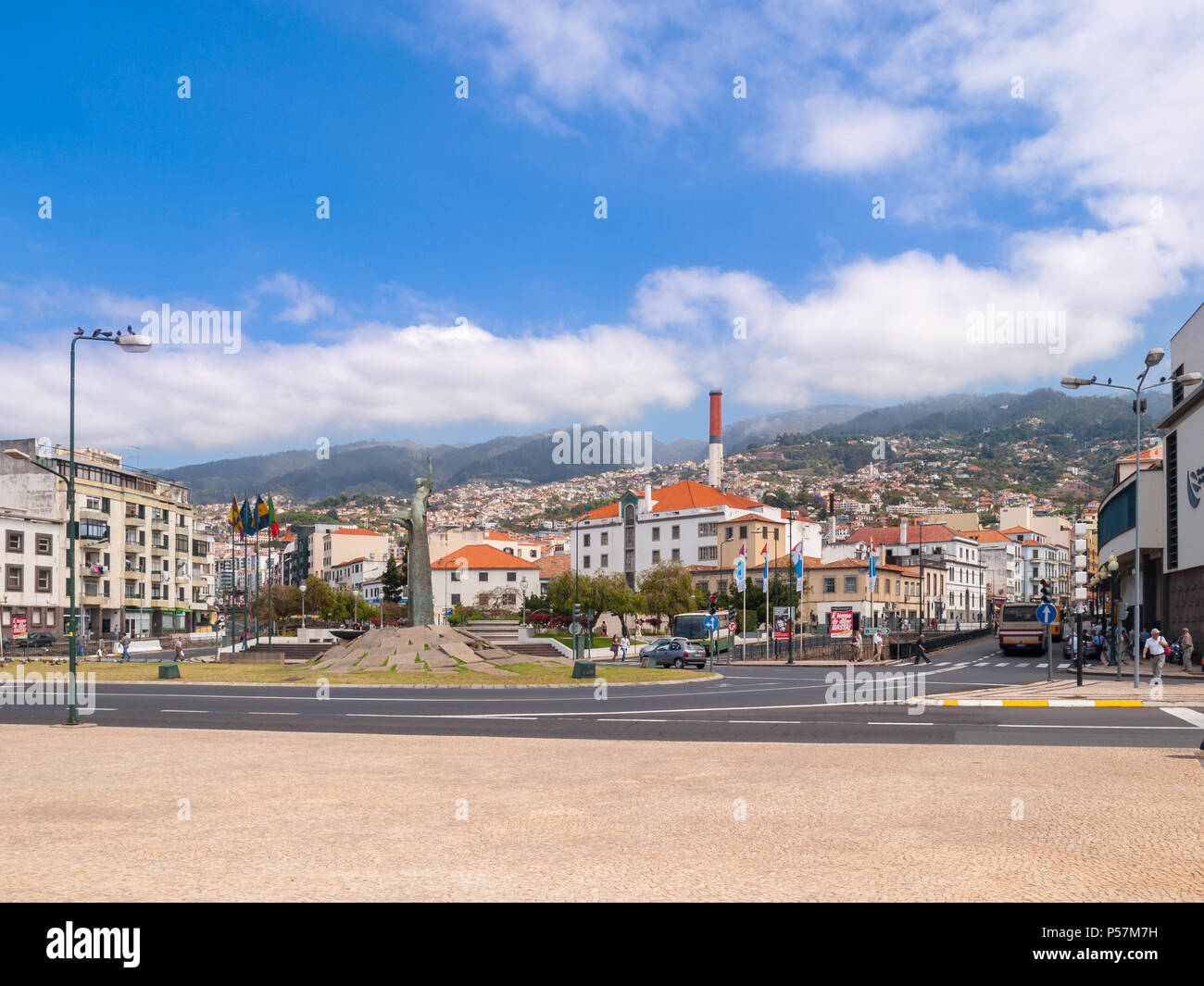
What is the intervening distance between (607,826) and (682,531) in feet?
349

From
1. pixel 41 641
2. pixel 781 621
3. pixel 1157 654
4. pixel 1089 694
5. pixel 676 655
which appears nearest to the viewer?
pixel 1089 694

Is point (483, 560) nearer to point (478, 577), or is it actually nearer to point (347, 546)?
point (478, 577)

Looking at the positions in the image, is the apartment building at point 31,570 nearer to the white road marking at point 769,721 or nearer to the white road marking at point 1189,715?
the white road marking at point 769,721

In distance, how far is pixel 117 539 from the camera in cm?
8356

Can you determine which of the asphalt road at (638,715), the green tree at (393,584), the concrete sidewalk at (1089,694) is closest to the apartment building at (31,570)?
the asphalt road at (638,715)

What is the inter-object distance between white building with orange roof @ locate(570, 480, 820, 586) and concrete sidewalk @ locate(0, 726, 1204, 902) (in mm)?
92245

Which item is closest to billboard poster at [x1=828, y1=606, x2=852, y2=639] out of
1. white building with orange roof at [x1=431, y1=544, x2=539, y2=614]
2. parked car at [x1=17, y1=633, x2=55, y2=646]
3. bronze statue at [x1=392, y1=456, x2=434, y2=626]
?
bronze statue at [x1=392, y1=456, x2=434, y2=626]

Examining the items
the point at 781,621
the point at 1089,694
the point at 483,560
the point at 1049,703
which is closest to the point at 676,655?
the point at 1089,694

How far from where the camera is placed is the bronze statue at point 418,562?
4119 centimetres

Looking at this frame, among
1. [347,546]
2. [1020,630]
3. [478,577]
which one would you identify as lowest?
[1020,630]

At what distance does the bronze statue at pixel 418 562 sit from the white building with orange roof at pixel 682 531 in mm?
66605
